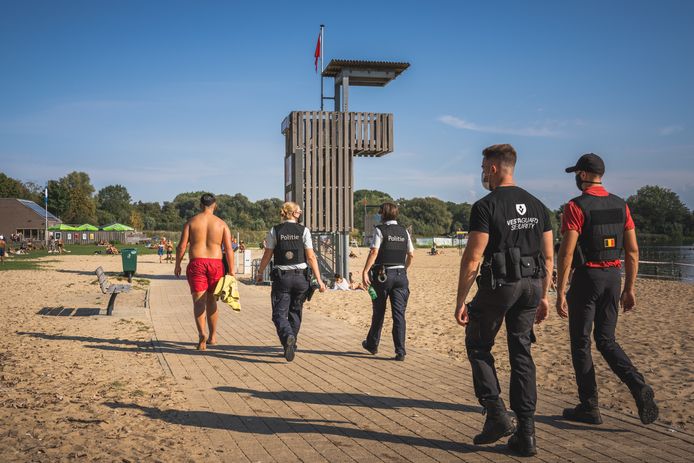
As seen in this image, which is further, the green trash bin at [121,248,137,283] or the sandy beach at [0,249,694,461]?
the green trash bin at [121,248,137,283]

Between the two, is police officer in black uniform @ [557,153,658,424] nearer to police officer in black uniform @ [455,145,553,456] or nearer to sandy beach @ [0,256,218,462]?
police officer in black uniform @ [455,145,553,456]

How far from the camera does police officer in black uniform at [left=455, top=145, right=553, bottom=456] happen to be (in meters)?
4.06

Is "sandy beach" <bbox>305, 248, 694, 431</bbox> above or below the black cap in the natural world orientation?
below

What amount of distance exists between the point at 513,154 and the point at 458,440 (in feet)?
6.88

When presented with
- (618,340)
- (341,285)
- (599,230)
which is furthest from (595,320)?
(341,285)

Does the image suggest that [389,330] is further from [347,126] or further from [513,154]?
[347,126]

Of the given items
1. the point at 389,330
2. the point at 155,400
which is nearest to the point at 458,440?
the point at 155,400

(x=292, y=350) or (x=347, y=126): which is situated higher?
(x=347, y=126)

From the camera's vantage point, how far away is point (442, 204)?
13825 centimetres

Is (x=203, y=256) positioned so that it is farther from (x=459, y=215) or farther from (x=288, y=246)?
(x=459, y=215)

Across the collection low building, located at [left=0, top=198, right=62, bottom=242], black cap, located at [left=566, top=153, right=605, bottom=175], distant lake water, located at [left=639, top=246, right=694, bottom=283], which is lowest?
distant lake water, located at [left=639, top=246, right=694, bottom=283]

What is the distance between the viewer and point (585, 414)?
4820 millimetres

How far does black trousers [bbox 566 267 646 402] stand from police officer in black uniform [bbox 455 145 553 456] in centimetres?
64

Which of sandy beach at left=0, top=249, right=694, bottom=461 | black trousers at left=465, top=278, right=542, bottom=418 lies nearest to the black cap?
black trousers at left=465, top=278, right=542, bottom=418
